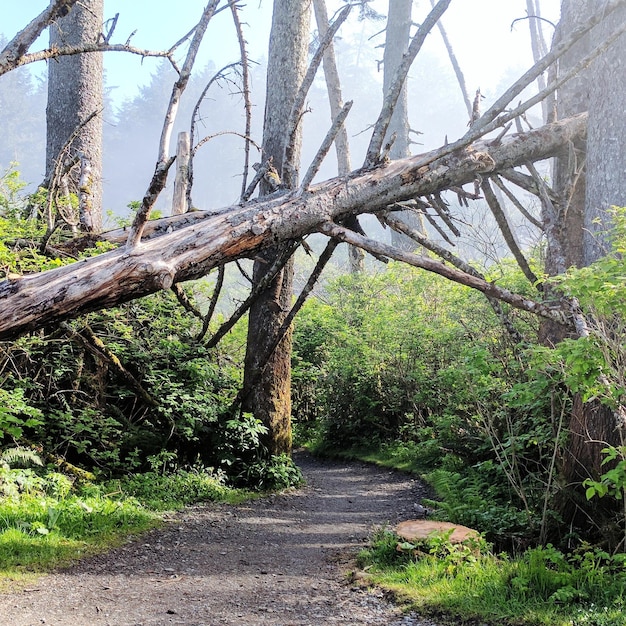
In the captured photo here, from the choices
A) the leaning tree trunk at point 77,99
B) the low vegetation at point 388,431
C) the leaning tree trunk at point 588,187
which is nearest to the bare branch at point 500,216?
the leaning tree trunk at point 588,187

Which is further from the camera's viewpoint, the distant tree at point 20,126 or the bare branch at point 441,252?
the distant tree at point 20,126

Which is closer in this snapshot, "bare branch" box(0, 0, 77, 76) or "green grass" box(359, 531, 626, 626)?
"green grass" box(359, 531, 626, 626)

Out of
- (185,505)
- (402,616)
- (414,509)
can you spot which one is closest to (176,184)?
(185,505)

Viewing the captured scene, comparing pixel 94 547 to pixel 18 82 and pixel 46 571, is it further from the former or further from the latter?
pixel 18 82

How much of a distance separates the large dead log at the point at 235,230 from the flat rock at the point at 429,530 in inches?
109

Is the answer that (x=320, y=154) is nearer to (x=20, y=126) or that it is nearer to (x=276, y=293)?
(x=276, y=293)

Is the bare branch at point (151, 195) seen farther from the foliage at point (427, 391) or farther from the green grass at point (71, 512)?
the foliage at point (427, 391)

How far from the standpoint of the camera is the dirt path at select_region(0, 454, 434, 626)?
398 centimetres

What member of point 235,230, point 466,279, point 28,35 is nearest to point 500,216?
point 466,279

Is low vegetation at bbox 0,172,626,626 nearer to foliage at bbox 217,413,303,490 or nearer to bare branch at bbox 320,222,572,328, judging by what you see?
foliage at bbox 217,413,303,490

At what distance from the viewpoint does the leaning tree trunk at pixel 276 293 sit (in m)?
8.14

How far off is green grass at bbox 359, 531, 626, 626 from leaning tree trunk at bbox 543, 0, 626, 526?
697 mm

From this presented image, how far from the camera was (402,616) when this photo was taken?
4020 millimetres

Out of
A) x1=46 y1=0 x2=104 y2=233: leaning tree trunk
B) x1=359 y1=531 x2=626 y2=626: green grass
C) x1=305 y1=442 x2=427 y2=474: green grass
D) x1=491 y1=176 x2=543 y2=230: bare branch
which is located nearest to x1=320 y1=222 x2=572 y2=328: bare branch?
x1=491 y1=176 x2=543 y2=230: bare branch
